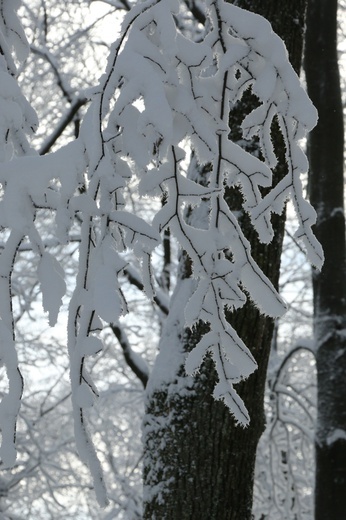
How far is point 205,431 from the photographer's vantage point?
2.41 metres

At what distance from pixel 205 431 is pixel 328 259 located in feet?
7.43

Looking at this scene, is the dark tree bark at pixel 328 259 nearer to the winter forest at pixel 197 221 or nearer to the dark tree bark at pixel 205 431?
the winter forest at pixel 197 221

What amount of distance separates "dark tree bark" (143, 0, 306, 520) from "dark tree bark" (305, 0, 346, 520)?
155cm

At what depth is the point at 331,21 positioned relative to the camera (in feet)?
15.2

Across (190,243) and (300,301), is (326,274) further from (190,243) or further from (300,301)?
(300,301)

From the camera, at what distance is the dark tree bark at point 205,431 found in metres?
2.39

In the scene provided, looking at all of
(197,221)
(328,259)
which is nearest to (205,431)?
(197,221)

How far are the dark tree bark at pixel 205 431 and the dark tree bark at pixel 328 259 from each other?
1554 mm

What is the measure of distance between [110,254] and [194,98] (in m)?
0.42

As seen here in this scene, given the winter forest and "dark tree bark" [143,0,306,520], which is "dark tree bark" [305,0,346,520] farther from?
"dark tree bark" [143,0,306,520]

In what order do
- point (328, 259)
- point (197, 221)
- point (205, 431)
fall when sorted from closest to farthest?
point (205, 431) → point (197, 221) → point (328, 259)

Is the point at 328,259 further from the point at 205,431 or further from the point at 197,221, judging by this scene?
the point at 205,431

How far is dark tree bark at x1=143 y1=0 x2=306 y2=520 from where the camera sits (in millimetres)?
2387

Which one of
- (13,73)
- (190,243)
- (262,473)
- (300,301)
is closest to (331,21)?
(13,73)
